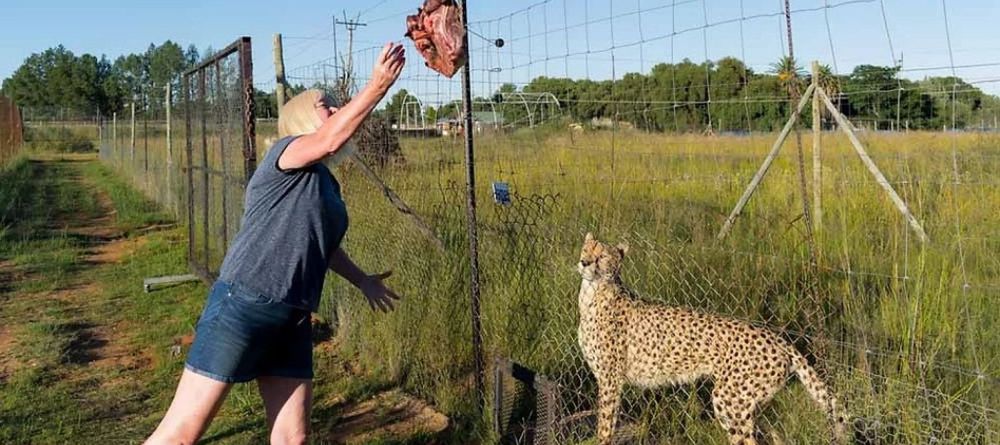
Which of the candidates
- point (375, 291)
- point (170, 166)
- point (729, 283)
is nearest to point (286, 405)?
point (375, 291)

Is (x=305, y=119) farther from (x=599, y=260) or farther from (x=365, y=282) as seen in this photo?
(x=599, y=260)

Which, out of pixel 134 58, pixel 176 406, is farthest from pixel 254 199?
pixel 134 58

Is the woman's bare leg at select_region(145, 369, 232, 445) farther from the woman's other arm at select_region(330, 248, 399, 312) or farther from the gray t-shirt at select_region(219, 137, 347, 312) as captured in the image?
the woman's other arm at select_region(330, 248, 399, 312)

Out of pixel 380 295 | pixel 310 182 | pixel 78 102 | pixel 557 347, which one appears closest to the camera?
pixel 310 182

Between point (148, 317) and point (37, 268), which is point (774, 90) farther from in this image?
point (37, 268)

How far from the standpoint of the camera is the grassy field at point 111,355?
536 cm

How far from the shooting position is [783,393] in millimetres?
4191

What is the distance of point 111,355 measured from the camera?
7133 millimetres

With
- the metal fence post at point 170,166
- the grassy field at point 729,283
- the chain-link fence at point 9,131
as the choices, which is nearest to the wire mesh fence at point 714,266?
the grassy field at point 729,283

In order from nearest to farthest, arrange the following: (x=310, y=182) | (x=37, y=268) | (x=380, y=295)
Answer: (x=310, y=182)
(x=380, y=295)
(x=37, y=268)

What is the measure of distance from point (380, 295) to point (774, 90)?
5.17 m

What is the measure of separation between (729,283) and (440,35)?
2.51 meters

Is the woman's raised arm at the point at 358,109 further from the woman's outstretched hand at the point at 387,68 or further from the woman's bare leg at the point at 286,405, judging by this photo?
the woman's bare leg at the point at 286,405

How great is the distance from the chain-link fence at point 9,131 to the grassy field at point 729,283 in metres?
23.8
